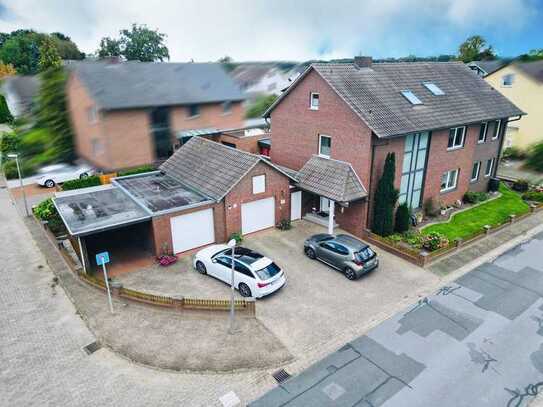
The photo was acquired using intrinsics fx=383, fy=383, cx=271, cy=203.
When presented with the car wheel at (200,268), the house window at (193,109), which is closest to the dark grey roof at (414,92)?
the car wheel at (200,268)

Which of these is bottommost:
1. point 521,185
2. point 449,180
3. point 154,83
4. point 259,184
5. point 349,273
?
point 349,273

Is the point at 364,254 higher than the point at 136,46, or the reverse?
the point at 136,46

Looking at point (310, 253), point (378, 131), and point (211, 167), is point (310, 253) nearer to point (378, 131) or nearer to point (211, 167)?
point (378, 131)

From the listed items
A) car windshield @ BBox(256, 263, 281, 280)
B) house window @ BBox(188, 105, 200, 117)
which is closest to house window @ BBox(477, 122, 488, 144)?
car windshield @ BBox(256, 263, 281, 280)

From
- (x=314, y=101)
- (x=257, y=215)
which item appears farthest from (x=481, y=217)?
(x=257, y=215)

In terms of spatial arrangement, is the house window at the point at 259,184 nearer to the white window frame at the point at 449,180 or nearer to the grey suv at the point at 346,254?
the grey suv at the point at 346,254

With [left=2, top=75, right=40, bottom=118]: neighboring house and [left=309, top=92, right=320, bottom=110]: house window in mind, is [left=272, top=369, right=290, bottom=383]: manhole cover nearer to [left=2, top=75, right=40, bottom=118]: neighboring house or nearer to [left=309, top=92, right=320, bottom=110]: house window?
[left=2, top=75, right=40, bottom=118]: neighboring house
